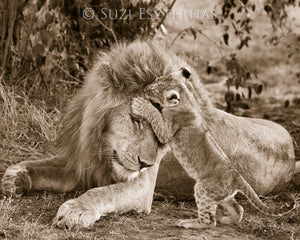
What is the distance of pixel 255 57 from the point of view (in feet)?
28.9

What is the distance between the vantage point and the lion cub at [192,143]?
301 centimetres

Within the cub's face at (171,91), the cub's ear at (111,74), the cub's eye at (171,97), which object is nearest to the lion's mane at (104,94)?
the cub's ear at (111,74)

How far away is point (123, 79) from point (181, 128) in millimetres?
444

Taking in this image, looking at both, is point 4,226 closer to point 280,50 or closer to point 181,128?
point 181,128

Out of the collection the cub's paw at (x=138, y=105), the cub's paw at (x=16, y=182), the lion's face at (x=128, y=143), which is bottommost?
the cub's paw at (x=16, y=182)

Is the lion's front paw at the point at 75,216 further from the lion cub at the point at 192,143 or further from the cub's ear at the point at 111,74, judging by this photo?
the cub's ear at the point at 111,74

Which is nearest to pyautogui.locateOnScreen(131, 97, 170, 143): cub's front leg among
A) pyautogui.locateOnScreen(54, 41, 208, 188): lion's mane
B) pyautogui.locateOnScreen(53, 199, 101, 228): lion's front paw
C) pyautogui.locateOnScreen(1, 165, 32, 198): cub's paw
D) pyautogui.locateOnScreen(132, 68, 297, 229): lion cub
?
pyautogui.locateOnScreen(132, 68, 297, 229): lion cub

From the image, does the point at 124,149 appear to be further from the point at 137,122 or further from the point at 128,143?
the point at 137,122

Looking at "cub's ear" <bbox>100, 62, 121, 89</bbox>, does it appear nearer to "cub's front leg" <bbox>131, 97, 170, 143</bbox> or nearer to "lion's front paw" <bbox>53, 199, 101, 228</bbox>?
"cub's front leg" <bbox>131, 97, 170, 143</bbox>

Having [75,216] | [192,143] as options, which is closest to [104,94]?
[192,143]

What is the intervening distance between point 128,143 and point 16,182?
89 cm

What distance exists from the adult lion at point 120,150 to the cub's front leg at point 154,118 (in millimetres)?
44

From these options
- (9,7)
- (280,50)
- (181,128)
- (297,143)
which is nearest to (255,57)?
(280,50)

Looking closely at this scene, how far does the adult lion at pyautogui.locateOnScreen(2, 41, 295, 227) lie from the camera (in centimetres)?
312
